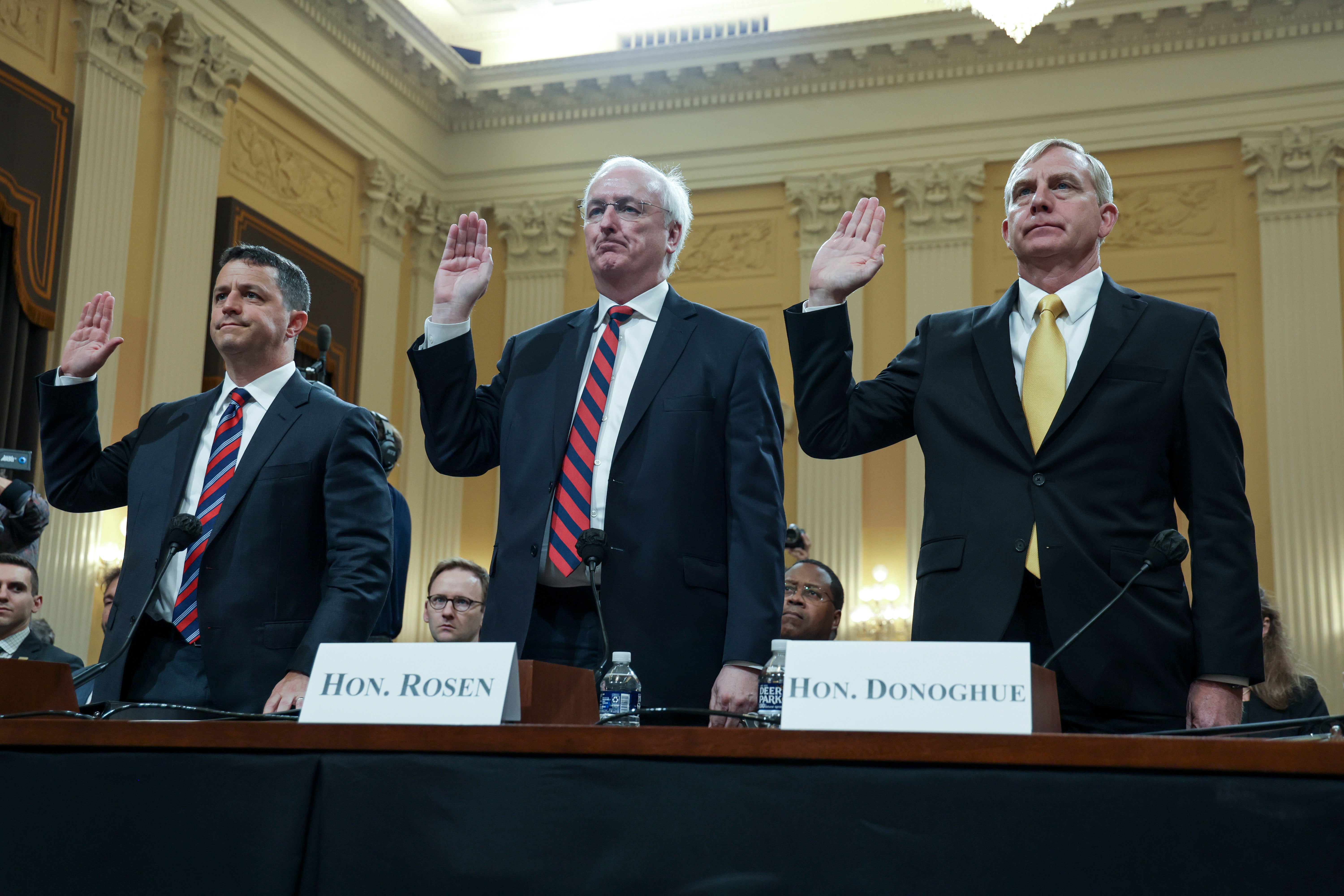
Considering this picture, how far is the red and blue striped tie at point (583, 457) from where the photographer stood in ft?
7.23

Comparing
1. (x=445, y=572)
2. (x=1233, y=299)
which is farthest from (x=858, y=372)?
(x=445, y=572)

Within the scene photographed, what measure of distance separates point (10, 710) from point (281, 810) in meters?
0.49

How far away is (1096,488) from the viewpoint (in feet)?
6.44

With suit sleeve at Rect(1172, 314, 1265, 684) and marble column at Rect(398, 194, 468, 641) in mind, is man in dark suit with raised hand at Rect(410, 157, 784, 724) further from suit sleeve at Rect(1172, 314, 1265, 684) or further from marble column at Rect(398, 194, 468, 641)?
marble column at Rect(398, 194, 468, 641)

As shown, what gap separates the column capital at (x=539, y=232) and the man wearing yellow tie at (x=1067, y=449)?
9.43m

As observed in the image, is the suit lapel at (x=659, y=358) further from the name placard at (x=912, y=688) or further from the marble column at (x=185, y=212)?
the marble column at (x=185, y=212)

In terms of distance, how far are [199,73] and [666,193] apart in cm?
747

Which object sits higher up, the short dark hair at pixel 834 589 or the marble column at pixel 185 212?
the marble column at pixel 185 212

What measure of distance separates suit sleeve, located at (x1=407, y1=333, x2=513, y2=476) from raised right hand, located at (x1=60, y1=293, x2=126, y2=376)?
664 mm

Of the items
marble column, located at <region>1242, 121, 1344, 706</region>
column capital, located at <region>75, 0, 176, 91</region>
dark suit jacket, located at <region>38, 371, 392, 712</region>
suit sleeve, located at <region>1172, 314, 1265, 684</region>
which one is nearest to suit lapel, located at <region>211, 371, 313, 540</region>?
dark suit jacket, located at <region>38, 371, 392, 712</region>

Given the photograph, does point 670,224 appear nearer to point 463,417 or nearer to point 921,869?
point 463,417

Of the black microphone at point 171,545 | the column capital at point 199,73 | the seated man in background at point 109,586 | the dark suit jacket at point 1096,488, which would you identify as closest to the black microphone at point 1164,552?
the dark suit jacket at point 1096,488

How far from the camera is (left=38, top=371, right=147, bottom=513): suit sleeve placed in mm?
2598

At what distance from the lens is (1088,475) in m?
1.97
